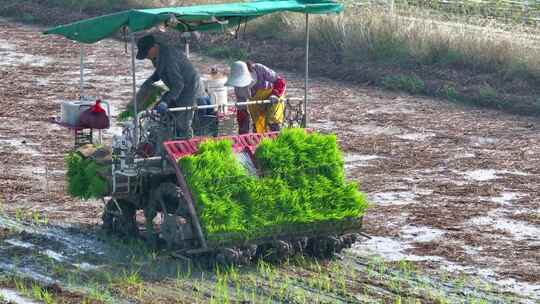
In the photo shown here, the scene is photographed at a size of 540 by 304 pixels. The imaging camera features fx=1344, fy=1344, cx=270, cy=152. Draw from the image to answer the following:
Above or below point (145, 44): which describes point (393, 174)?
below

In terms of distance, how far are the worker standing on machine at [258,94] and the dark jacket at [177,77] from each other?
45 centimetres

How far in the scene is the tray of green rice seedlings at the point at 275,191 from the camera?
483 inches

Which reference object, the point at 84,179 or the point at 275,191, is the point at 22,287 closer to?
the point at 84,179

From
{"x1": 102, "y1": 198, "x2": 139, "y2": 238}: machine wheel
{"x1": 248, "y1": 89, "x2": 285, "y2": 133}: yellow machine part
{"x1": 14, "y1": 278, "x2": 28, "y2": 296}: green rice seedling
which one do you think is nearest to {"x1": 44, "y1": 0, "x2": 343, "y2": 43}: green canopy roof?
{"x1": 248, "y1": 89, "x2": 285, "y2": 133}: yellow machine part

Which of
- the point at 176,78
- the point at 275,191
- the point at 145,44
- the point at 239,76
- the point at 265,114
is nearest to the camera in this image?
the point at 275,191

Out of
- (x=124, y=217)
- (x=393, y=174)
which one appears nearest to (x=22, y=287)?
(x=124, y=217)

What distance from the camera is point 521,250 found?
44.2 feet

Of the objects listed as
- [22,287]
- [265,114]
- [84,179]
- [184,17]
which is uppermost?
[184,17]

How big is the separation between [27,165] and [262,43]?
355 inches

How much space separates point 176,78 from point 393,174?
4767 mm

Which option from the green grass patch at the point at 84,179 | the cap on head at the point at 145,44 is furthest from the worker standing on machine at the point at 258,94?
the green grass patch at the point at 84,179

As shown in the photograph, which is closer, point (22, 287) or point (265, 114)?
point (22, 287)

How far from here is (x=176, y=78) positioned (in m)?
12.9

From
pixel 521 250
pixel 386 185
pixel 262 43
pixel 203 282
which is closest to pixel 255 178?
pixel 203 282
